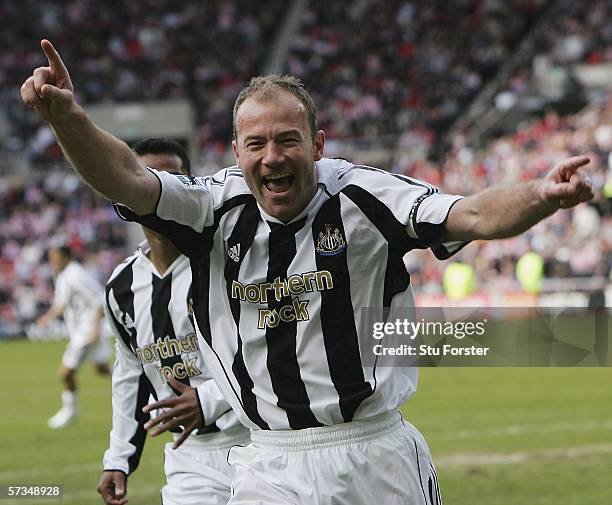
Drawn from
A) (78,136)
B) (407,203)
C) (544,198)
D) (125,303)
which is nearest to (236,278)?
(407,203)

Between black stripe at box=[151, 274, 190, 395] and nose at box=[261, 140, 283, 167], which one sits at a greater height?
nose at box=[261, 140, 283, 167]

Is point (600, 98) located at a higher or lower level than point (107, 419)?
higher

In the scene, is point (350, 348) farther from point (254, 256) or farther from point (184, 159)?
point (184, 159)

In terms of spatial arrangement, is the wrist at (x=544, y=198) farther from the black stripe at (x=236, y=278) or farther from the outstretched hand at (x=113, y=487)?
the outstretched hand at (x=113, y=487)

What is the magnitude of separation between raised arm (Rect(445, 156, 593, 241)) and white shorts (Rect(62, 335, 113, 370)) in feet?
37.9

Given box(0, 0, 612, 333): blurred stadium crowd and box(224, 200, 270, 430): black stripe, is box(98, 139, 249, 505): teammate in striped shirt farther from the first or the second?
box(0, 0, 612, 333): blurred stadium crowd

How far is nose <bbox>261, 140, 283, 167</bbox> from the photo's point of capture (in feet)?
13.0

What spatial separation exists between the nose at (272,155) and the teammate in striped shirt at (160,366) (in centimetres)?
139

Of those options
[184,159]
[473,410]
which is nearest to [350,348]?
[184,159]

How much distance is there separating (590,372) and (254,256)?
1461cm

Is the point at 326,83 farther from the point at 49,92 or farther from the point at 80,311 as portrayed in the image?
the point at 49,92

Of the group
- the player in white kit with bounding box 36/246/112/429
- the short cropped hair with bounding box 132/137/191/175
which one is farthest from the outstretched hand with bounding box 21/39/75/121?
the player in white kit with bounding box 36/246/112/429

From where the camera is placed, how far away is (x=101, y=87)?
37438mm

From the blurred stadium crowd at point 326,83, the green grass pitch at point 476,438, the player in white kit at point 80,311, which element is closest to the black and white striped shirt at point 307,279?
the green grass pitch at point 476,438
